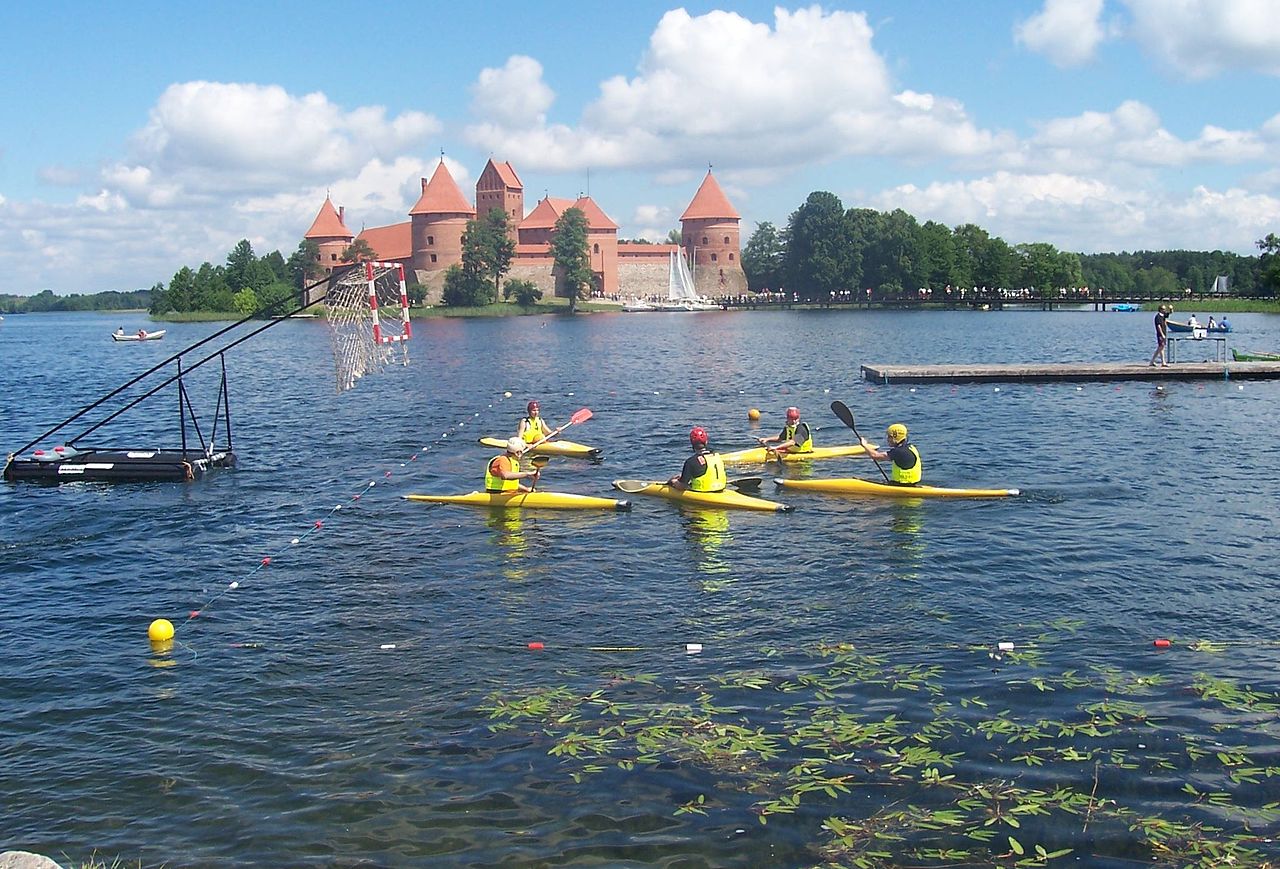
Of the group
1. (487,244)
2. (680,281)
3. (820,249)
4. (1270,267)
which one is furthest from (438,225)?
(1270,267)

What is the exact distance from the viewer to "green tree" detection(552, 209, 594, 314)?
133 metres

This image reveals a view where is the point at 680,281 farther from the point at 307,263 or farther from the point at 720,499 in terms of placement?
the point at 720,499

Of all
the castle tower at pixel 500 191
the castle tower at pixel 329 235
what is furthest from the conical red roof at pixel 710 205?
the castle tower at pixel 329 235

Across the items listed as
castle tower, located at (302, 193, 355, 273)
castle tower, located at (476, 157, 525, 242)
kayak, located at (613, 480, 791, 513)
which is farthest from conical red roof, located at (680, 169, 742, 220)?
kayak, located at (613, 480, 791, 513)

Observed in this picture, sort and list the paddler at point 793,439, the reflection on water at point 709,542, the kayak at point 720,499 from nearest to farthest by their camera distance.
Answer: the reflection on water at point 709,542 → the kayak at point 720,499 → the paddler at point 793,439

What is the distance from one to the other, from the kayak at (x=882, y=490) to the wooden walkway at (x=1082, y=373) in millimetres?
20502

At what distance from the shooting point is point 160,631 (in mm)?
12906

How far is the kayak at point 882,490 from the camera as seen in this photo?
63.1 feet

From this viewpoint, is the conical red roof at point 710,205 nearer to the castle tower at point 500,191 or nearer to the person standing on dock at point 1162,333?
the castle tower at point 500,191

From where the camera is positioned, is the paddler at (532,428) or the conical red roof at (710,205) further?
the conical red roof at (710,205)

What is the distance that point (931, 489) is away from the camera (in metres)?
→ 19.5

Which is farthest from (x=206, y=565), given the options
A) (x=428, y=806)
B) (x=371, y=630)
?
(x=428, y=806)

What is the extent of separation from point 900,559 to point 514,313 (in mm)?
117892

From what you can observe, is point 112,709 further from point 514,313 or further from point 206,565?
point 514,313
